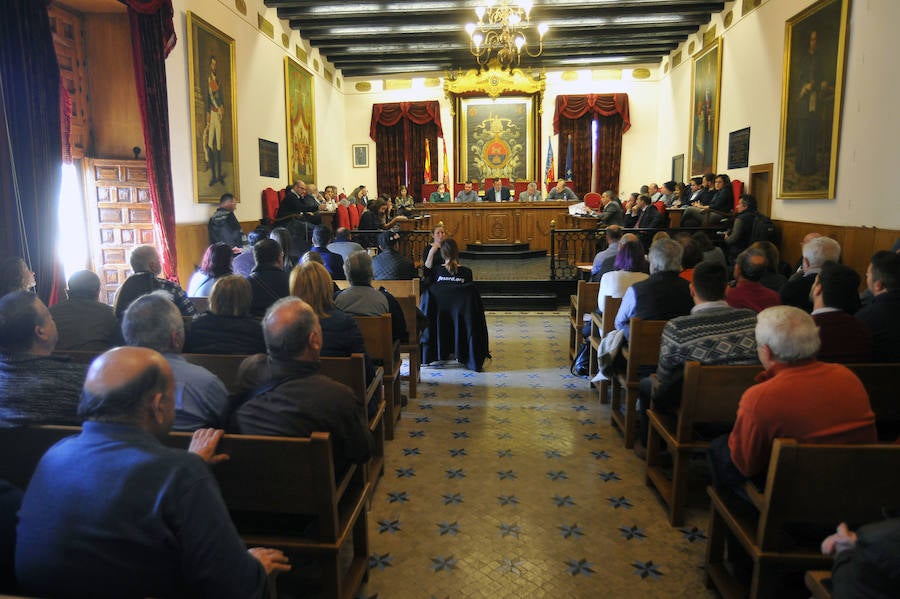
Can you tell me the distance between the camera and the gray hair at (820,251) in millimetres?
3883

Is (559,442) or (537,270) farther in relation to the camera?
(537,270)

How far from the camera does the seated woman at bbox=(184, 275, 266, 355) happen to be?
296 centimetres

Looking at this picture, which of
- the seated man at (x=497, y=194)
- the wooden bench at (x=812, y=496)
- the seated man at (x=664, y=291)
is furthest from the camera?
the seated man at (x=497, y=194)

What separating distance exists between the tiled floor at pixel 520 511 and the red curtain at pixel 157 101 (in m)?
3.96

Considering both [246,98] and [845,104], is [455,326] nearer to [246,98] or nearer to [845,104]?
[845,104]

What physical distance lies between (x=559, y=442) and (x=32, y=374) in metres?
2.96

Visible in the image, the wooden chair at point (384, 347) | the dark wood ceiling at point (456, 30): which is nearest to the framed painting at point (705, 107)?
the dark wood ceiling at point (456, 30)

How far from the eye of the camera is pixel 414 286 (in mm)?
5406

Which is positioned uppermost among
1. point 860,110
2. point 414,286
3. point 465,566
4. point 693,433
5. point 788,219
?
point 860,110

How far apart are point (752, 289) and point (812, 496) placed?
6.53 feet

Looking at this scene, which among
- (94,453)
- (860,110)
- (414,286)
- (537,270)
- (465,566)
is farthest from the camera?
(537,270)

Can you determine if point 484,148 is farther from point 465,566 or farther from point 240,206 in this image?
point 465,566

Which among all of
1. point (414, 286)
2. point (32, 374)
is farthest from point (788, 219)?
point (32, 374)

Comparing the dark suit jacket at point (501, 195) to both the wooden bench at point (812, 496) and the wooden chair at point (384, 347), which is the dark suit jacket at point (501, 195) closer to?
the wooden chair at point (384, 347)
